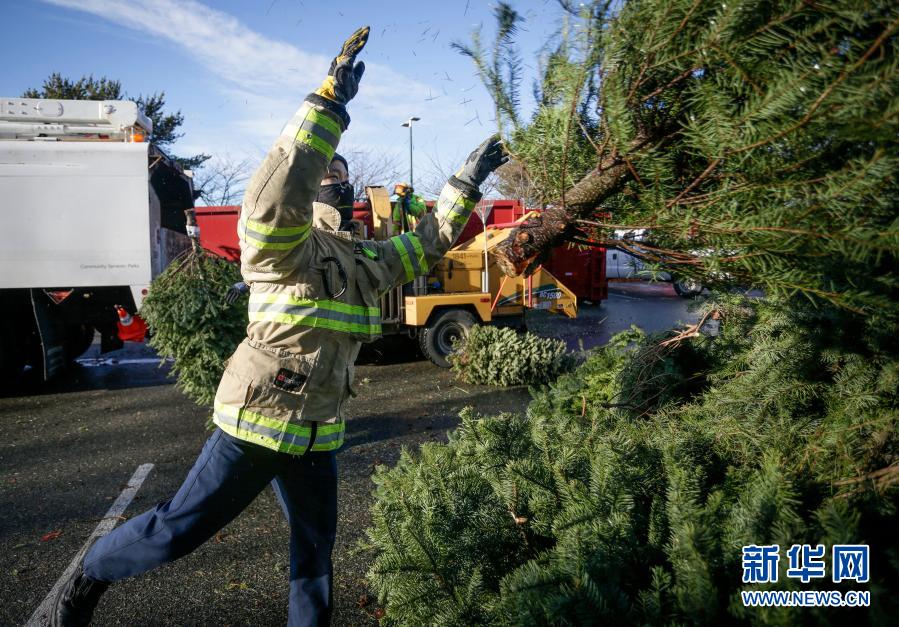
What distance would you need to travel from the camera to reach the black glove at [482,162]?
237 centimetres

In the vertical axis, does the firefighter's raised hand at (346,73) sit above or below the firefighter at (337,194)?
above

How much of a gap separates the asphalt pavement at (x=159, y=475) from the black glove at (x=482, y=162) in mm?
1871

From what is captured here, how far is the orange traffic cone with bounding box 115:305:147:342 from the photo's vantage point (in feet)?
23.6

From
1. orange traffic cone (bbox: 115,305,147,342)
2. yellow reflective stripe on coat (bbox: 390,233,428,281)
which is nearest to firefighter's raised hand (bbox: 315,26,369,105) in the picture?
yellow reflective stripe on coat (bbox: 390,233,428,281)

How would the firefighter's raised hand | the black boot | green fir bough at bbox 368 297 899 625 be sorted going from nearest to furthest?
green fir bough at bbox 368 297 899 625 → the firefighter's raised hand → the black boot

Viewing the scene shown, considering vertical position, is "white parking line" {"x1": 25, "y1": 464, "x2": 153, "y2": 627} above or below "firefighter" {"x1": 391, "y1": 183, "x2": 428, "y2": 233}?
below

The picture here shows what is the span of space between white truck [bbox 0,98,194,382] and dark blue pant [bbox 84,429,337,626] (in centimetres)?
578

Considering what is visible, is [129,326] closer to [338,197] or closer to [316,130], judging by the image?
[338,197]

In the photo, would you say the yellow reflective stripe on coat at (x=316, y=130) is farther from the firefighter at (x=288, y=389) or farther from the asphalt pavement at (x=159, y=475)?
the asphalt pavement at (x=159, y=475)

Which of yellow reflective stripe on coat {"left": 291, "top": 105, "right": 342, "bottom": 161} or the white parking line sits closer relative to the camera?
yellow reflective stripe on coat {"left": 291, "top": 105, "right": 342, "bottom": 161}

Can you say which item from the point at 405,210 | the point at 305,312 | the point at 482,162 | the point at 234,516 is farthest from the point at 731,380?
the point at 405,210

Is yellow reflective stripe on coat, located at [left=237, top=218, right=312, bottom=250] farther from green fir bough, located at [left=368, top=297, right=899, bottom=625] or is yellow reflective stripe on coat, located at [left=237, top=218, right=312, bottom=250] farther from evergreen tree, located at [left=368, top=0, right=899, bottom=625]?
green fir bough, located at [left=368, top=297, right=899, bottom=625]

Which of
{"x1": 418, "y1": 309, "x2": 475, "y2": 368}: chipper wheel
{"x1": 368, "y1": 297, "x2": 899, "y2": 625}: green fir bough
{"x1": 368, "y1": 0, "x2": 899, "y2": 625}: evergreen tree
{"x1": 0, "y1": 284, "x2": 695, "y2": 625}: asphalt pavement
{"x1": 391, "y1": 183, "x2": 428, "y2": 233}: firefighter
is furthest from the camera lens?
{"x1": 418, "y1": 309, "x2": 475, "y2": 368}: chipper wheel

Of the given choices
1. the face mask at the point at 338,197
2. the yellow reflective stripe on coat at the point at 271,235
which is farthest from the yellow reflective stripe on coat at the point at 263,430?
the face mask at the point at 338,197
